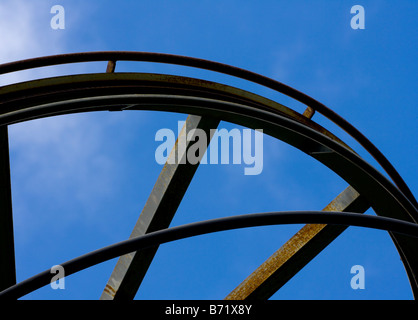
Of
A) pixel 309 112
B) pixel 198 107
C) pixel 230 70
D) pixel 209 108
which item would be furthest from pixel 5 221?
pixel 309 112

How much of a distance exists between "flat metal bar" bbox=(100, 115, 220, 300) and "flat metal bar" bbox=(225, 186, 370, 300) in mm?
1746

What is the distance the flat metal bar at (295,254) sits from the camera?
7.11 metres

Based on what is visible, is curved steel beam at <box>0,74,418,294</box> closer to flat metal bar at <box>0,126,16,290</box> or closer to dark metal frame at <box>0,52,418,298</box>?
dark metal frame at <box>0,52,418,298</box>

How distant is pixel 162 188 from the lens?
19.9ft

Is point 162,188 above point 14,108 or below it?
below

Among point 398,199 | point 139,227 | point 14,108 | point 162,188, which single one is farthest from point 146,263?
point 398,199

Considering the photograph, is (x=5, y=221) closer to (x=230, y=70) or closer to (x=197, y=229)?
(x=197, y=229)

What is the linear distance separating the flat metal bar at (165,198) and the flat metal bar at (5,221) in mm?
1460

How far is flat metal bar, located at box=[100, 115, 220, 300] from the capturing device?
6.07 metres

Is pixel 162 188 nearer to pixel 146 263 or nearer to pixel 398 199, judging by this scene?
pixel 146 263

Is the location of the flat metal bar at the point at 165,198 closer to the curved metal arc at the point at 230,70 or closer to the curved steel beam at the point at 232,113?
the curved steel beam at the point at 232,113

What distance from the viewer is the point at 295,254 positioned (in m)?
7.09
